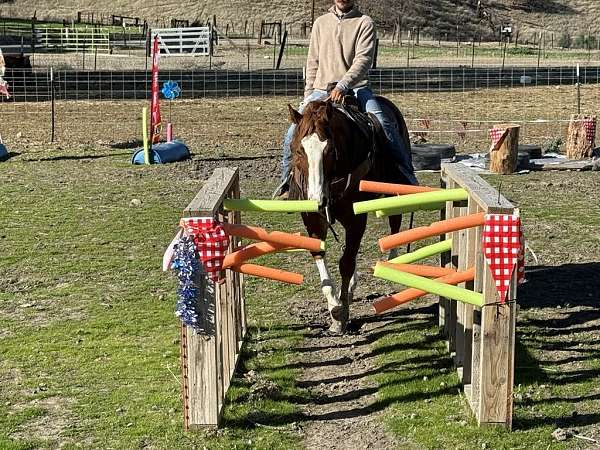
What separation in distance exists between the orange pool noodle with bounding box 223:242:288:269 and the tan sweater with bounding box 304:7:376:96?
210 cm

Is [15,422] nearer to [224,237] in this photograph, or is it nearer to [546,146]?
[224,237]

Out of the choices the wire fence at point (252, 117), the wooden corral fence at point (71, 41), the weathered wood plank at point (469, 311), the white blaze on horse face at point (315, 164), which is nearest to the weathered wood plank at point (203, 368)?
the white blaze on horse face at point (315, 164)

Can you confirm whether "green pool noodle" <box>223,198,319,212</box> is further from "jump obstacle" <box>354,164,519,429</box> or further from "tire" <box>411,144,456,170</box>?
"tire" <box>411,144,456,170</box>

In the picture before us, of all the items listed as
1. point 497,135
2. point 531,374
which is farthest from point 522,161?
point 531,374

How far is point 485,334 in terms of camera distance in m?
5.82

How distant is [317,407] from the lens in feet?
21.4

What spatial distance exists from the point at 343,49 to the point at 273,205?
248 centimetres

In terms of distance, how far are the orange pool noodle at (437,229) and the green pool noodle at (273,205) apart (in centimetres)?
61

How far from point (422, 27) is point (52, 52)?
3602 centimetres

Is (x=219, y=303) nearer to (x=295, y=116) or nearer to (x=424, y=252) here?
(x=295, y=116)

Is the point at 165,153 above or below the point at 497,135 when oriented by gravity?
below

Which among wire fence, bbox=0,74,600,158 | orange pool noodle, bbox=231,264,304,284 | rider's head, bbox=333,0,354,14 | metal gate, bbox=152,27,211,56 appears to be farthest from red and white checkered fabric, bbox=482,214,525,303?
metal gate, bbox=152,27,211,56

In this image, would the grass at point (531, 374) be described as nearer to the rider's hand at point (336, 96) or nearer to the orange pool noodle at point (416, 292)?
the orange pool noodle at point (416, 292)

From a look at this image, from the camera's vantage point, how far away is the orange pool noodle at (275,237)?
6.37m
